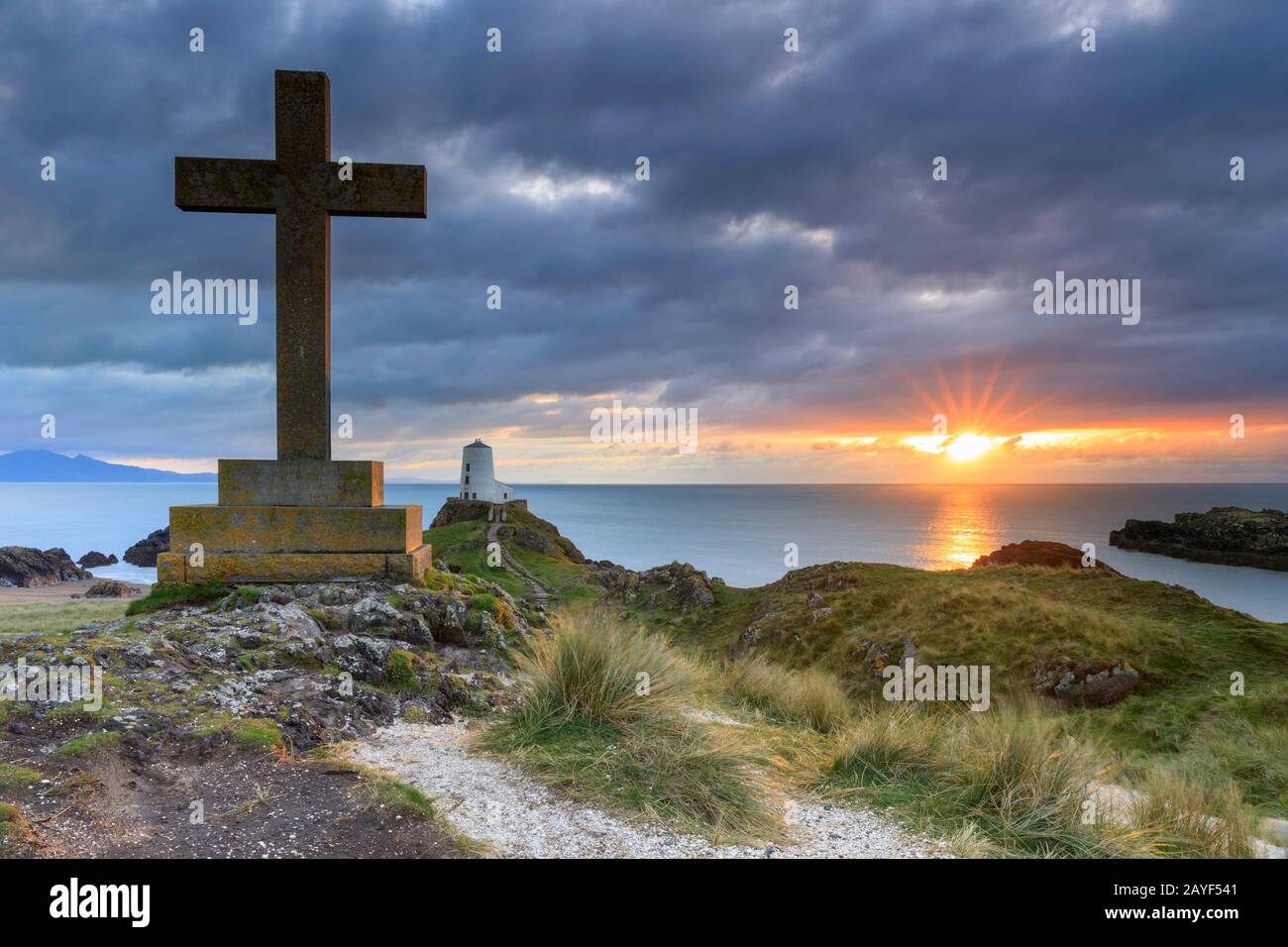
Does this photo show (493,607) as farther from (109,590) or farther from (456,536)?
(456,536)

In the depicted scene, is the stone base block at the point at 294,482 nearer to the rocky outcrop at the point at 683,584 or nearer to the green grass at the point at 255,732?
the green grass at the point at 255,732

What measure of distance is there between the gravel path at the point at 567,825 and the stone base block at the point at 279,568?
354 cm

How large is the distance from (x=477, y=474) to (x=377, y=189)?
1724 inches

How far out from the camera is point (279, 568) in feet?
24.9

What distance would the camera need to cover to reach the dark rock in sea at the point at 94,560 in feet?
165

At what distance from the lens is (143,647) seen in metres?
5.13

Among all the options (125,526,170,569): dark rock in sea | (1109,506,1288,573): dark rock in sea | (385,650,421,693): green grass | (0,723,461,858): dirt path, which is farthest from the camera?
(1109,506,1288,573): dark rock in sea

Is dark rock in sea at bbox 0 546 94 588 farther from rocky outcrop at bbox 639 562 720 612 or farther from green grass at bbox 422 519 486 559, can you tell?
rocky outcrop at bbox 639 562 720 612

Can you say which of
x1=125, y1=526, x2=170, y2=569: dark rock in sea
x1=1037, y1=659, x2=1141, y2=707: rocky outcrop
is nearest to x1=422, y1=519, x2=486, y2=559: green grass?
x1=125, y1=526, x2=170, y2=569: dark rock in sea

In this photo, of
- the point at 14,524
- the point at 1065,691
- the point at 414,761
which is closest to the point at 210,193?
the point at 414,761

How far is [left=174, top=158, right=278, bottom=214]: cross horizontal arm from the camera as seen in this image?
7906mm

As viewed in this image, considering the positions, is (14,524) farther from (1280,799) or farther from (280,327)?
Answer: (1280,799)

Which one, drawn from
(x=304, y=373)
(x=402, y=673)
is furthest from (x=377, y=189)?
(x=402, y=673)

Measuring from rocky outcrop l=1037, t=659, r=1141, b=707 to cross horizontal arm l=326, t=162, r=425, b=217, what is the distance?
13903mm
